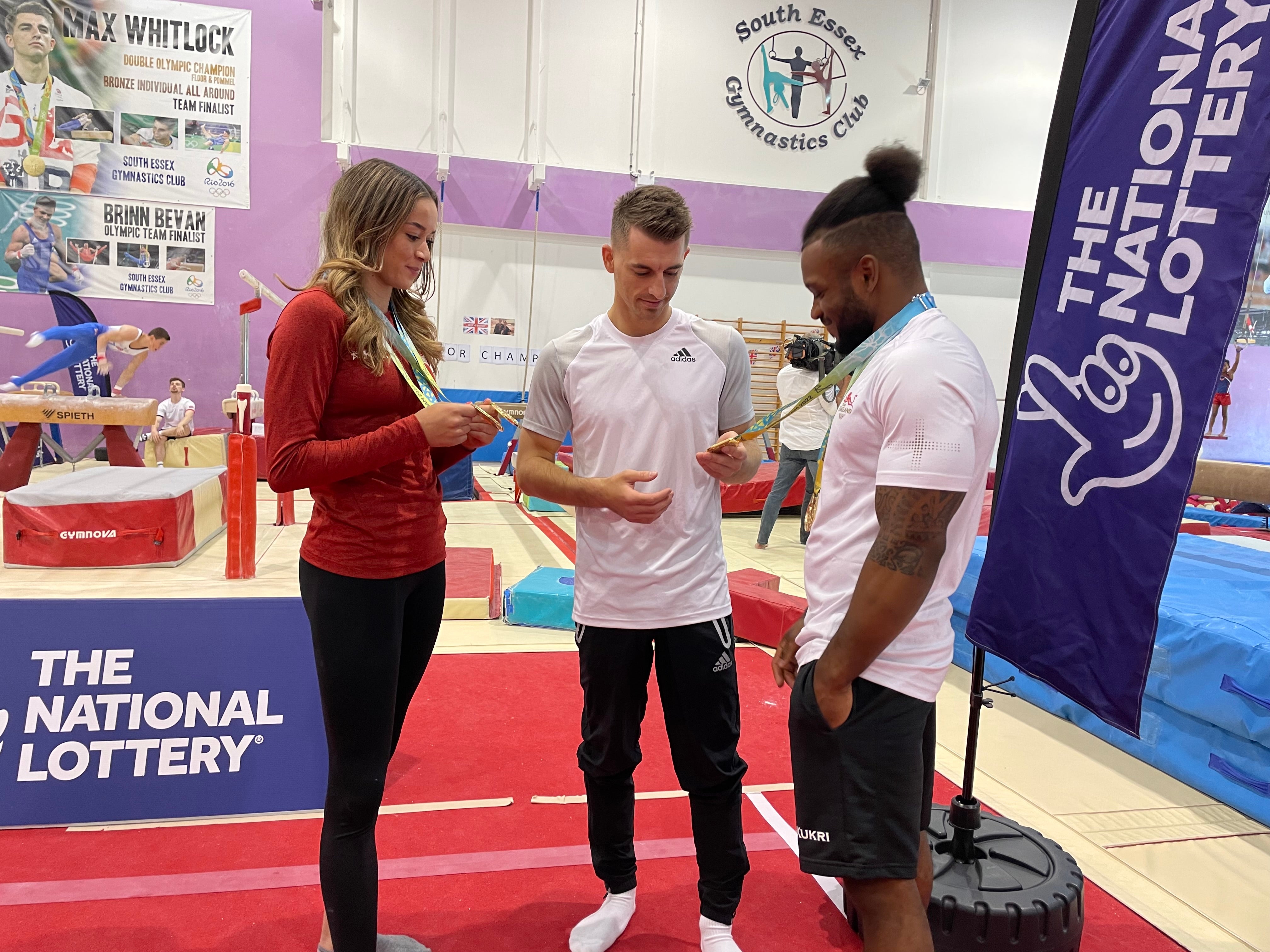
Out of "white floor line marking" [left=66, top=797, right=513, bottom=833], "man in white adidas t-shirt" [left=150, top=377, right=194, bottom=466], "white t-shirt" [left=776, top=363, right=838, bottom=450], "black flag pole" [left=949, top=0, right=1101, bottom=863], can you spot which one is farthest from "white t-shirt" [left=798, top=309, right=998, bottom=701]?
"man in white adidas t-shirt" [left=150, top=377, right=194, bottom=466]

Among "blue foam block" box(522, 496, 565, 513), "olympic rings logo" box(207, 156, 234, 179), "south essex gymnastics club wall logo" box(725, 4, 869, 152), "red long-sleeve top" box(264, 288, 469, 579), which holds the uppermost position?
"south essex gymnastics club wall logo" box(725, 4, 869, 152)

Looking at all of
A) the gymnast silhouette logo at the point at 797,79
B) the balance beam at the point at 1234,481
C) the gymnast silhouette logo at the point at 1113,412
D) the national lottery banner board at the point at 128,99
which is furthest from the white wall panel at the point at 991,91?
the gymnast silhouette logo at the point at 1113,412

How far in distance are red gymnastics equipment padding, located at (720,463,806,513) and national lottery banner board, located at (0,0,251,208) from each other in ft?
22.6

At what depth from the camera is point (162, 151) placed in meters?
9.99

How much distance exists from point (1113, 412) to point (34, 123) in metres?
11.8

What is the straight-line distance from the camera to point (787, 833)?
8.05 feet

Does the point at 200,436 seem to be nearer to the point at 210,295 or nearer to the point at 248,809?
the point at 210,295

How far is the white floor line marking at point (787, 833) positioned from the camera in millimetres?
2150

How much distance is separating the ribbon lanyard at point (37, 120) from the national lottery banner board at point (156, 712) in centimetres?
989

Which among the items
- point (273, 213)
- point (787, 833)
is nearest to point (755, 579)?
point (787, 833)

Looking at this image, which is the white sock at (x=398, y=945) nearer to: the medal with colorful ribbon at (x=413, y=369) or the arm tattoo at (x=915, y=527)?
the medal with colorful ribbon at (x=413, y=369)

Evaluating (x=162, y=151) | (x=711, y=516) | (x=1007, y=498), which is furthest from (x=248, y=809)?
(x=162, y=151)

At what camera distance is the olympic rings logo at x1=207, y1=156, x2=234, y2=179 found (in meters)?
10.1

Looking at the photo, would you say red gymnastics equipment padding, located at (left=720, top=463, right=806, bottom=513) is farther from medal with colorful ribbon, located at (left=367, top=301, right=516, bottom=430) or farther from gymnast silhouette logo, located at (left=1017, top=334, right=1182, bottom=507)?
medal with colorful ribbon, located at (left=367, top=301, right=516, bottom=430)
